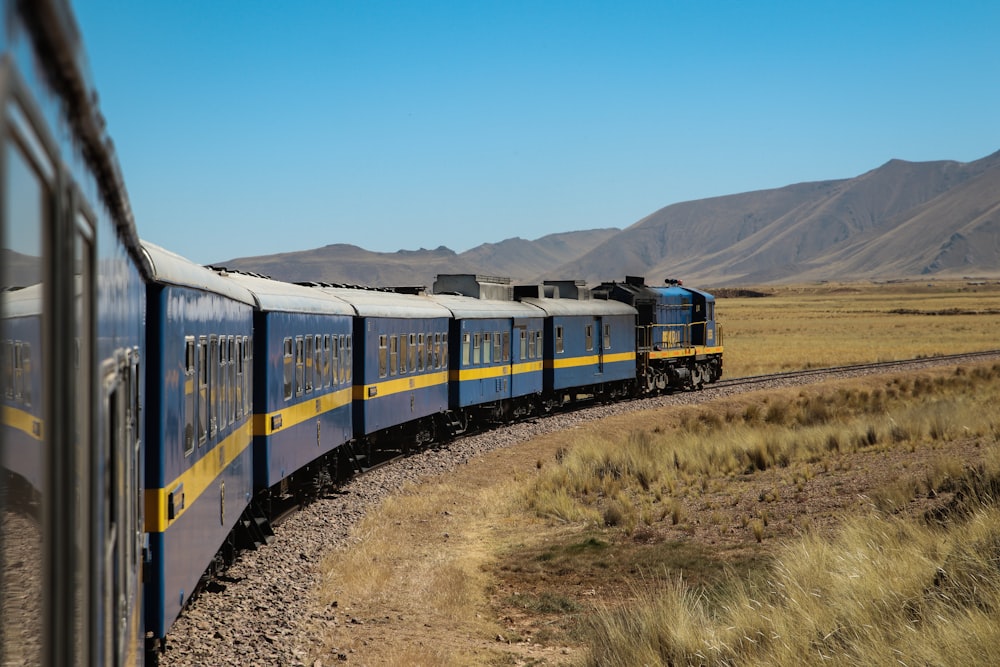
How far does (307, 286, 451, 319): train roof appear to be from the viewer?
61.4 feet

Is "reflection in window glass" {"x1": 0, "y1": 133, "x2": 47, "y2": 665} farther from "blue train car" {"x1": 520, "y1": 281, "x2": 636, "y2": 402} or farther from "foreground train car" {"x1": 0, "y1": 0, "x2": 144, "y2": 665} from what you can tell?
"blue train car" {"x1": 520, "y1": 281, "x2": 636, "y2": 402}

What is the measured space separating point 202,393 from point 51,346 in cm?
662

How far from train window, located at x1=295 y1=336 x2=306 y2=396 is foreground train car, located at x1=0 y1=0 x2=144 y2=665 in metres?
11.3

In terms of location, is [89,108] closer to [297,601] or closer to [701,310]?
[297,601]

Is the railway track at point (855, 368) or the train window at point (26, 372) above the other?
the train window at point (26, 372)

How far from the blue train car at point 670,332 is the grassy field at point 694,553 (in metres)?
9.72

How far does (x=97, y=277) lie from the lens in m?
3.22

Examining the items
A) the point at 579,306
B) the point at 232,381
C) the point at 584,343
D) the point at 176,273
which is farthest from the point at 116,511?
the point at 579,306

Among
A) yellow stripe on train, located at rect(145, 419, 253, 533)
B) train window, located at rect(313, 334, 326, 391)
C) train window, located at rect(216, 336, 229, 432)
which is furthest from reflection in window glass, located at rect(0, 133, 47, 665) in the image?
train window, located at rect(313, 334, 326, 391)

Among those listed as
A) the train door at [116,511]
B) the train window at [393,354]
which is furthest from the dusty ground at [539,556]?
the train door at [116,511]

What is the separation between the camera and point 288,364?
14.1 meters

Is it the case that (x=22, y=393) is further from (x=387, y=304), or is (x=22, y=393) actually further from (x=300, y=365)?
→ (x=387, y=304)

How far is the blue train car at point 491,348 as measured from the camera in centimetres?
2478

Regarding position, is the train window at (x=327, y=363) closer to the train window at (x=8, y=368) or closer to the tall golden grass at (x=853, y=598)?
the tall golden grass at (x=853, y=598)
